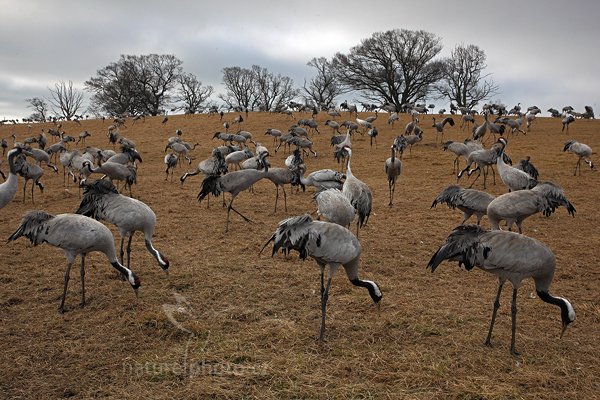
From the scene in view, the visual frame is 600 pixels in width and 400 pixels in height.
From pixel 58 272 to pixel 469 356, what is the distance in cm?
592

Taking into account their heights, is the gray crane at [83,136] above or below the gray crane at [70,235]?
above

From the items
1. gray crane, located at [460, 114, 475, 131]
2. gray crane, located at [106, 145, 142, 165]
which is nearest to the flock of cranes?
gray crane, located at [106, 145, 142, 165]

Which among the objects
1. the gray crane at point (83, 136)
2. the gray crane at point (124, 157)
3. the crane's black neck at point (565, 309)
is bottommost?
the crane's black neck at point (565, 309)

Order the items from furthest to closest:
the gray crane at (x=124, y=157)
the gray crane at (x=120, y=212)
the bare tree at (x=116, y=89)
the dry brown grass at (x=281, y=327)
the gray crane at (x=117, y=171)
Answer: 1. the bare tree at (x=116, y=89)
2. the gray crane at (x=124, y=157)
3. the gray crane at (x=117, y=171)
4. the gray crane at (x=120, y=212)
5. the dry brown grass at (x=281, y=327)

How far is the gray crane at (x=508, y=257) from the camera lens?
4652 millimetres

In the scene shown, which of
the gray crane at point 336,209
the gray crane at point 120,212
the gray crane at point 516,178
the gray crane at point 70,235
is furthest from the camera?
the gray crane at point 516,178

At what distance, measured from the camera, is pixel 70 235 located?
5605 millimetres

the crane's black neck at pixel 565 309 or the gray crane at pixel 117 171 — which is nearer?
the crane's black neck at pixel 565 309

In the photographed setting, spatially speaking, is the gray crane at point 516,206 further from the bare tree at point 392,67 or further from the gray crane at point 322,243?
the bare tree at point 392,67

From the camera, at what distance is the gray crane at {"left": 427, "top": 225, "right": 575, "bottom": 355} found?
183 inches

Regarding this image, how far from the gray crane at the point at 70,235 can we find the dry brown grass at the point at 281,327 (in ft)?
1.74

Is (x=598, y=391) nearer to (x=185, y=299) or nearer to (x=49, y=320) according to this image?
(x=185, y=299)

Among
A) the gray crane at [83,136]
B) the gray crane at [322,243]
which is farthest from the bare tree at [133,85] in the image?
the gray crane at [322,243]

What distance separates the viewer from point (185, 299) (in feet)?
19.5
